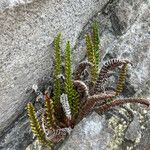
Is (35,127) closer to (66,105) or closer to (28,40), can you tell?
(66,105)

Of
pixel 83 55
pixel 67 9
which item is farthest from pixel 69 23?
pixel 83 55

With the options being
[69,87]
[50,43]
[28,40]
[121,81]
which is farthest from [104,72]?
[28,40]

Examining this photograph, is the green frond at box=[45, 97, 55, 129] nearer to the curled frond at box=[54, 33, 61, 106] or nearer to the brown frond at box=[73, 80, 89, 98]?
the curled frond at box=[54, 33, 61, 106]

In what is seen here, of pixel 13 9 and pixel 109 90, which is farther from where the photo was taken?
pixel 109 90

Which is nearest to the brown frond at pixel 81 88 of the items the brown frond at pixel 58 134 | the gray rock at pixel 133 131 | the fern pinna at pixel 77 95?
the fern pinna at pixel 77 95

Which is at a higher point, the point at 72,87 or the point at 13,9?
the point at 13,9

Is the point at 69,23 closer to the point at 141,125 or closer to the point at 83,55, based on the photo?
the point at 83,55

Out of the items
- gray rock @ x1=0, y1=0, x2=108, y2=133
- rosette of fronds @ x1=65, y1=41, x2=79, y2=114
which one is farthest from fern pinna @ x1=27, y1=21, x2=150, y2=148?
gray rock @ x1=0, y1=0, x2=108, y2=133
